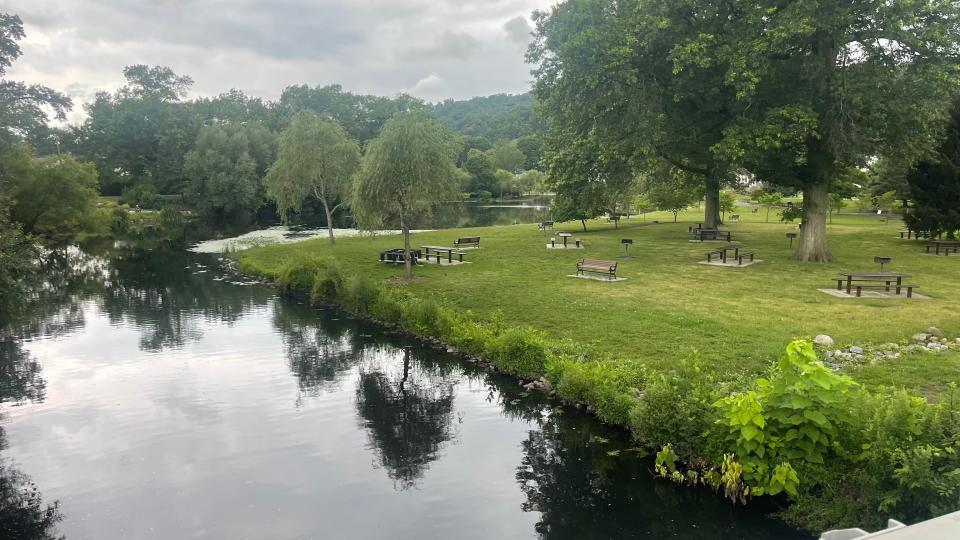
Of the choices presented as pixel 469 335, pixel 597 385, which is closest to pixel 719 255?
pixel 469 335

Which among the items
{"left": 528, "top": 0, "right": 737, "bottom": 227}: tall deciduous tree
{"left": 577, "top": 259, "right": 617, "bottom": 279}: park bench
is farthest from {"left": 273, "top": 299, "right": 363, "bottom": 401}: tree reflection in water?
{"left": 528, "top": 0, "right": 737, "bottom": 227}: tall deciduous tree

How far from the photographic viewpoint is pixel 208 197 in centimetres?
6725

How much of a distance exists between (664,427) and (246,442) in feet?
27.4

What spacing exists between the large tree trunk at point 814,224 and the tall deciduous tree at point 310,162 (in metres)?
26.8

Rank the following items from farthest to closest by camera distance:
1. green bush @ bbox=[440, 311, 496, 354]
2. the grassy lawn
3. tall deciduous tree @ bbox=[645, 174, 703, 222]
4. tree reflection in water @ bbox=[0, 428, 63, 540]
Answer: tall deciduous tree @ bbox=[645, 174, 703, 222]
green bush @ bbox=[440, 311, 496, 354]
the grassy lawn
tree reflection in water @ bbox=[0, 428, 63, 540]

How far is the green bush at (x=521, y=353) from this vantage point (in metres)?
14.6

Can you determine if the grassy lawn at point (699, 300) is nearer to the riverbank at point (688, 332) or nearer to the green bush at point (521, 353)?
the riverbank at point (688, 332)

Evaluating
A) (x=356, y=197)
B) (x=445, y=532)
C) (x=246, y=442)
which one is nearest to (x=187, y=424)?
(x=246, y=442)

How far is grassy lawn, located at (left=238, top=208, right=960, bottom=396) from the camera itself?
14.0 metres

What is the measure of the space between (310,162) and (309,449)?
30.7m

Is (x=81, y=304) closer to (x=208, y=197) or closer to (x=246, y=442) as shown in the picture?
(x=246, y=442)

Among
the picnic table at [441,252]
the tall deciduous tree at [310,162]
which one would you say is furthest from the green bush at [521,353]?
the tall deciduous tree at [310,162]

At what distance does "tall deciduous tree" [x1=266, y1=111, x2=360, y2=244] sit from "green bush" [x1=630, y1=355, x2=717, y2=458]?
1206 inches

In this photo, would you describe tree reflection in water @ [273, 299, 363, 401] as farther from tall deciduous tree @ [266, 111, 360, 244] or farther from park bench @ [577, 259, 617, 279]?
tall deciduous tree @ [266, 111, 360, 244]
